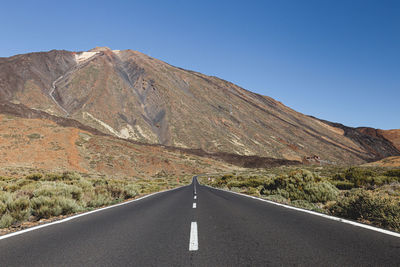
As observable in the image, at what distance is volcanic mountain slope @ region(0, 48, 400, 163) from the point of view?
345ft

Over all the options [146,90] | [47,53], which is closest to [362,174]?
[146,90]

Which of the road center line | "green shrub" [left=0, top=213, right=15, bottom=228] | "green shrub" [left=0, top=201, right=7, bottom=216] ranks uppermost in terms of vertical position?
the road center line

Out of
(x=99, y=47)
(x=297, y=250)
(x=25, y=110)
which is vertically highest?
(x=99, y=47)

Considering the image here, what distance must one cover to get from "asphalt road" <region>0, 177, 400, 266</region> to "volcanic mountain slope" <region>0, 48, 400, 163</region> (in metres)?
94.3

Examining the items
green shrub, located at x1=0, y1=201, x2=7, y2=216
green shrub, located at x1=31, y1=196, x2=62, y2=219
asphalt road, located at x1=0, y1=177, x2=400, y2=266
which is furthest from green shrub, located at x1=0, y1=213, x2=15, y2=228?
asphalt road, located at x1=0, y1=177, x2=400, y2=266

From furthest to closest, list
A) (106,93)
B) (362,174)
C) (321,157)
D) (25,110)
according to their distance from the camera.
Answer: (321,157) < (106,93) < (25,110) < (362,174)

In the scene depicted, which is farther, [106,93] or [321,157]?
[321,157]

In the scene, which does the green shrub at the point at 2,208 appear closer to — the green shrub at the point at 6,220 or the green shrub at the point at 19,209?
the green shrub at the point at 19,209

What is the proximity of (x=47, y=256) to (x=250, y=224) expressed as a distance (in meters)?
4.61

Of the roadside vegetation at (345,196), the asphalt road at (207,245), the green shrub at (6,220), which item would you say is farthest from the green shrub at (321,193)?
the green shrub at (6,220)

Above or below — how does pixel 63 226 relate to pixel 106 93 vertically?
below

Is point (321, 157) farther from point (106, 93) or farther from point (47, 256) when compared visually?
point (47, 256)

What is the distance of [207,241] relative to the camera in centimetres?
517

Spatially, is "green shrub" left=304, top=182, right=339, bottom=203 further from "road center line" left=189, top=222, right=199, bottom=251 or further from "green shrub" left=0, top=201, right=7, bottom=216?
"green shrub" left=0, top=201, right=7, bottom=216
